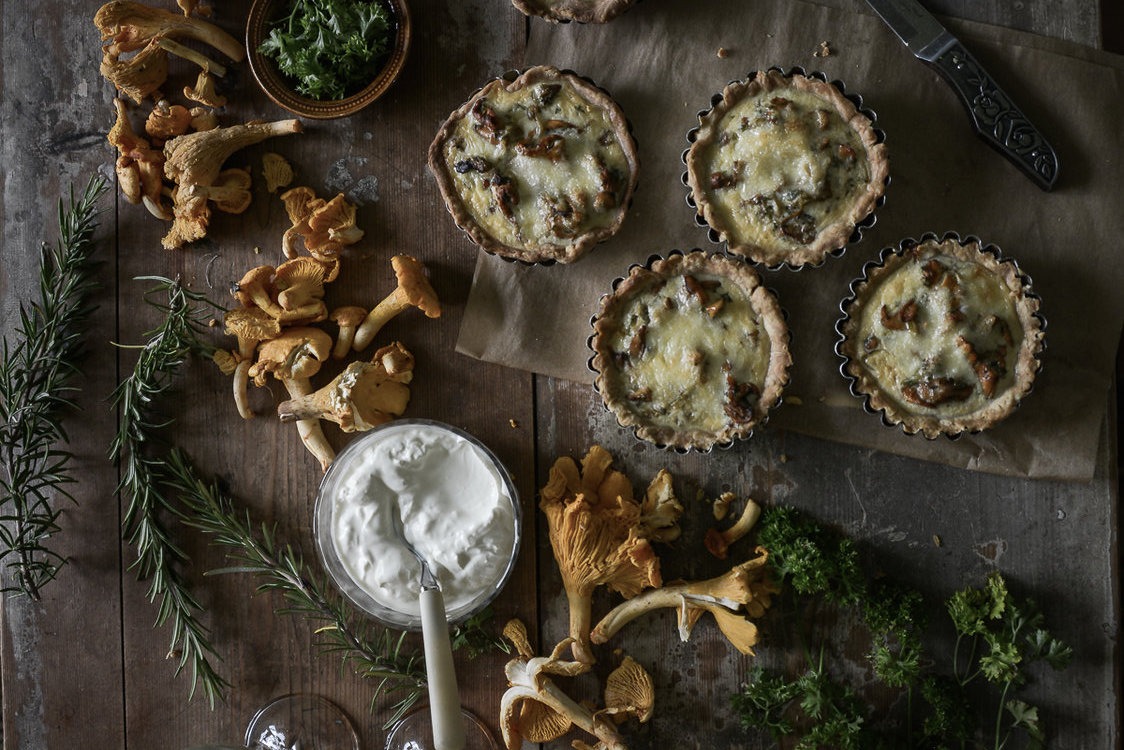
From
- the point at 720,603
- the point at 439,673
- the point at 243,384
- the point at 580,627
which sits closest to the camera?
the point at 439,673

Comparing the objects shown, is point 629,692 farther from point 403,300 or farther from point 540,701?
point 403,300

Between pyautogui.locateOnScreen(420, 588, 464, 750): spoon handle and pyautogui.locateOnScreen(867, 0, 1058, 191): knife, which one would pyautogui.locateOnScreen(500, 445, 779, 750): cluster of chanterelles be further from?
pyautogui.locateOnScreen(867, 0, 1058, 191): knife

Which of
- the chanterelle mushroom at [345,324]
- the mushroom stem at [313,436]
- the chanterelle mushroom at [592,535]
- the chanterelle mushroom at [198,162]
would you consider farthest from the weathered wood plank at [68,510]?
the chanterelle mushroom at [592,535]

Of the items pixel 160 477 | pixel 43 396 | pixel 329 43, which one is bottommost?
pixel 160 477

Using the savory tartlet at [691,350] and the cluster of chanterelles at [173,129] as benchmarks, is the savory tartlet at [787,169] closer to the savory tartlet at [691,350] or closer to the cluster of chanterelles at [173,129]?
the savory tartlet at [691,350]

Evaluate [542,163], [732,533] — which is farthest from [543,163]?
[732,533]

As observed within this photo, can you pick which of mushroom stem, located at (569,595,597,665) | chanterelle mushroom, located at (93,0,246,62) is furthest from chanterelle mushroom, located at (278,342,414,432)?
chanterelle mushroom, located at (93,0,246,62)

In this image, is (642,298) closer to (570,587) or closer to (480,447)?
(480,447)
